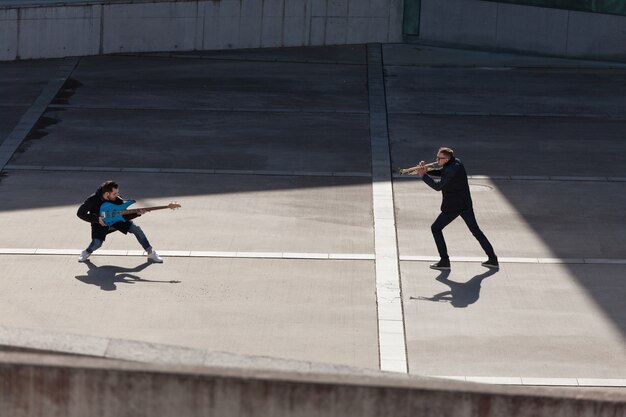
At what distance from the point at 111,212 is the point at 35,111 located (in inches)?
382

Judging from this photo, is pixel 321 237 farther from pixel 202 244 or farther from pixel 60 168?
pixel 60 168

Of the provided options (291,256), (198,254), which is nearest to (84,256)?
(198,254)

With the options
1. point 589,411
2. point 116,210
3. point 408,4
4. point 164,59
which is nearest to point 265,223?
point 116,210

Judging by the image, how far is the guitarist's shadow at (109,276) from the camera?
48.5 feet

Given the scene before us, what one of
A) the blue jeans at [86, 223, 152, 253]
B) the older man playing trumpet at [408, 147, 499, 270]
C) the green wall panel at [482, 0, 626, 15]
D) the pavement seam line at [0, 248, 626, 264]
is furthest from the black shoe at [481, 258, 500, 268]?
the green wall panel at [482, 0, 626, 15]

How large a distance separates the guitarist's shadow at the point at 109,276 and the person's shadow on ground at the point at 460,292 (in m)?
3.31

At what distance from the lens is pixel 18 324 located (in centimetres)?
1336

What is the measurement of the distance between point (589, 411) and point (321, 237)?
28.2 feet

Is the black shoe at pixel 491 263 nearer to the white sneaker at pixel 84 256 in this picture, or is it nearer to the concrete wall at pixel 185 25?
the white sneaker at pixel 84 256

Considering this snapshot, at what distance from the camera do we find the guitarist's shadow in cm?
1479

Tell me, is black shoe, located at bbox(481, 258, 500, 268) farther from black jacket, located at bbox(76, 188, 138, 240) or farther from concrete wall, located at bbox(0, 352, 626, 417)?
concrete wall, located at bbox(0, 352, 626, 417)

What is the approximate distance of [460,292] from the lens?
14.7 metres

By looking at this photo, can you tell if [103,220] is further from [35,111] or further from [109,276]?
[35,111]

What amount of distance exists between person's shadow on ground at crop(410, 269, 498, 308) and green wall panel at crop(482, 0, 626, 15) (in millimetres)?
16330
